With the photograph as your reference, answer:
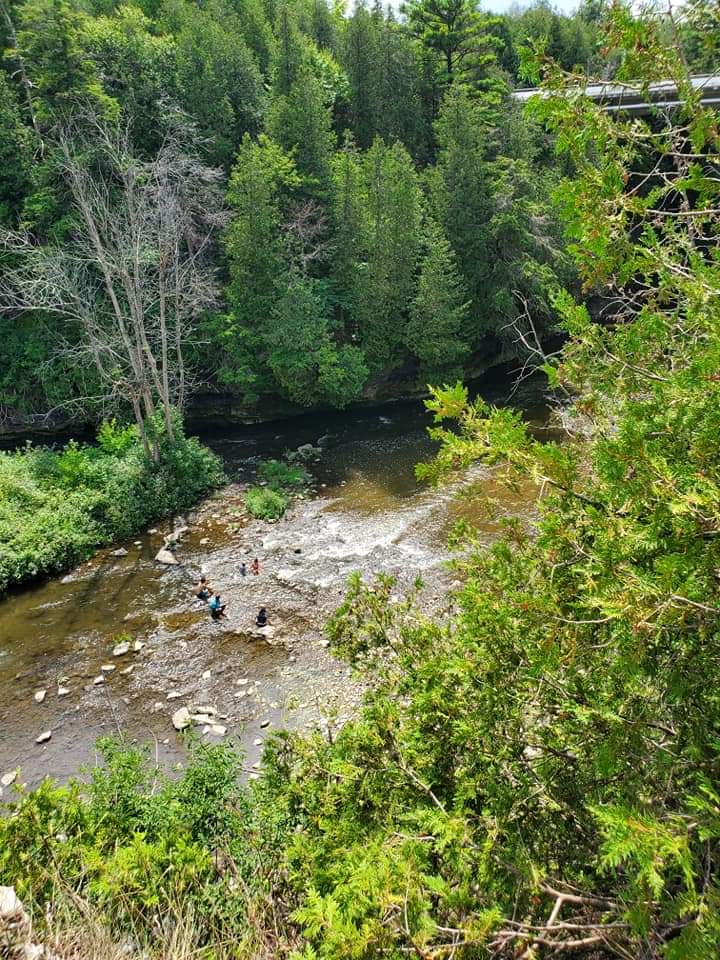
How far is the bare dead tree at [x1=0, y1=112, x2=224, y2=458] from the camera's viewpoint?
1557cm

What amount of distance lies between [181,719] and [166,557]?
19.2ft

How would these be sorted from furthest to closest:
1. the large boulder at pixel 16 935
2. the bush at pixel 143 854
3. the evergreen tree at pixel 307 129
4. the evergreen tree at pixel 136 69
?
the evergreen tree at pixel 136 69 → the evergreen tree at pixel 307 129 → the bush at pixel 143 854 → the large boulder at pixel 16 935

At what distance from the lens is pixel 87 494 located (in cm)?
1619

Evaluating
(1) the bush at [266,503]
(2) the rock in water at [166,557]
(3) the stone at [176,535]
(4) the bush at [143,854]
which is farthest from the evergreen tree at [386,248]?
(4) the bush at [143,854]

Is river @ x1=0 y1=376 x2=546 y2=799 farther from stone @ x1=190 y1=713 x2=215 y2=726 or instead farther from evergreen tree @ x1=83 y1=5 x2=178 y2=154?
evergreen tree @ x1=83 y1=5 x2=178 y2=154

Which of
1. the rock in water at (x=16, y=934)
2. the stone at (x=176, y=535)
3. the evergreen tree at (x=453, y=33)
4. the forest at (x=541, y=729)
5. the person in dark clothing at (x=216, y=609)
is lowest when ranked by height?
the person in dark clothing at (x=216, y=609)

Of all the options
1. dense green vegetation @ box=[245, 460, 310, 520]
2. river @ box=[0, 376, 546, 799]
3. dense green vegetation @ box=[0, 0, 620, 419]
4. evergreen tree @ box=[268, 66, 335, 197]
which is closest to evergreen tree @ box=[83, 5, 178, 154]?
dense green vegetation @ box=[0, 0, 620, 419]

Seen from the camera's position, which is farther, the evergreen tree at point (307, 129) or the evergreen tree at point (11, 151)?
the evergreen tree at point (307, 129)

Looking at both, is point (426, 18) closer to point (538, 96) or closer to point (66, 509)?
point (66, 509)

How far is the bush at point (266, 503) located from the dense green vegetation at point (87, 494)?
1.96m

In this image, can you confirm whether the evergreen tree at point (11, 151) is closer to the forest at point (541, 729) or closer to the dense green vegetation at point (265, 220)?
the dense green vegetation at point (265, 220)

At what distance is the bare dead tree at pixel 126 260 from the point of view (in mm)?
15570

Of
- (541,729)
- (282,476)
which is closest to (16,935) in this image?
(541,729)

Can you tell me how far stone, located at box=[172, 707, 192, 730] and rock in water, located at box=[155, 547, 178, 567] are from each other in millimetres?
5301
